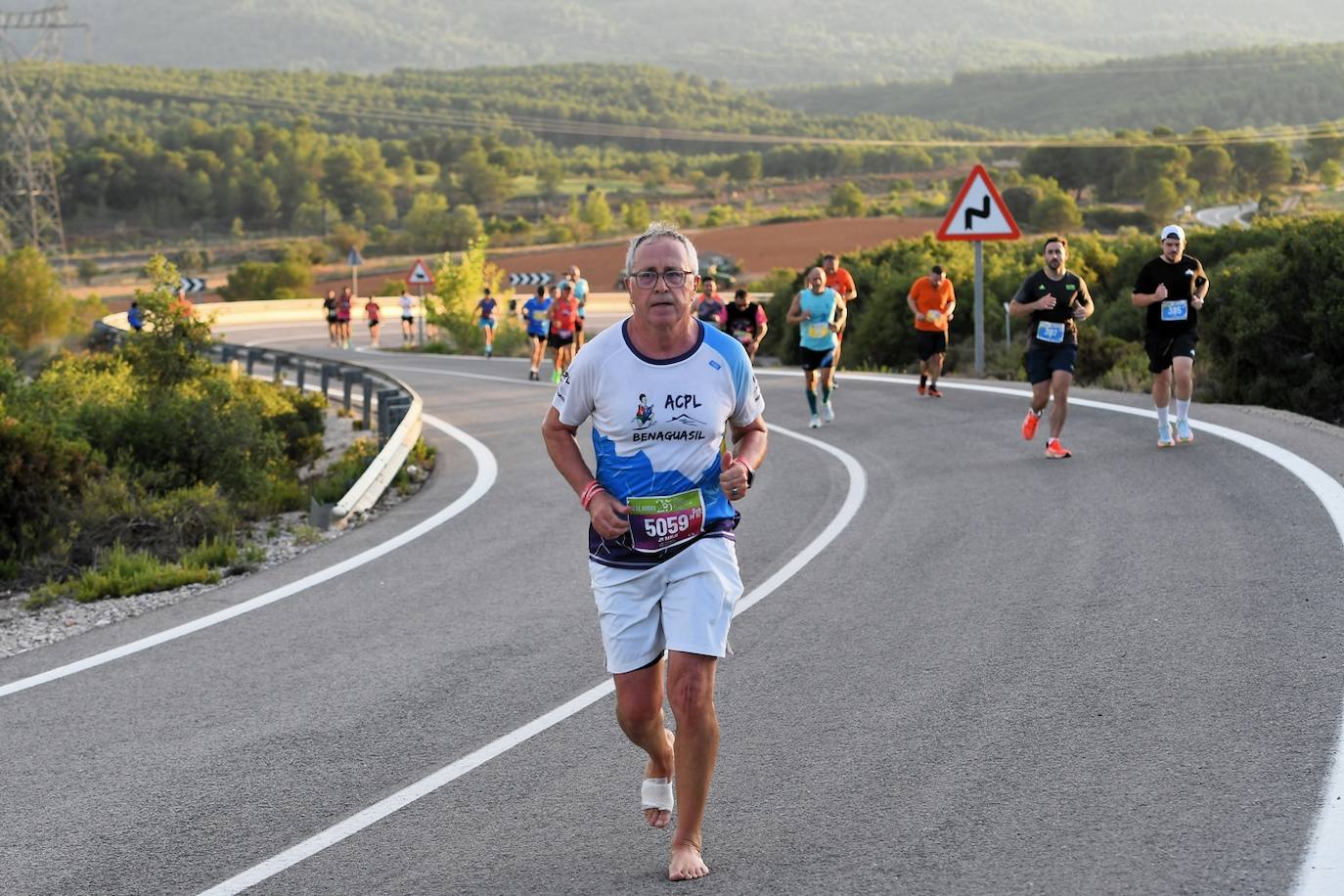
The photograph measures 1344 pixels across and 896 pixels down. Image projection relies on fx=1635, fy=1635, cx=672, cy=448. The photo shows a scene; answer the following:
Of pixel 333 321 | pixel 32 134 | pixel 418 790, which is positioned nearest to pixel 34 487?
pixel 418 790

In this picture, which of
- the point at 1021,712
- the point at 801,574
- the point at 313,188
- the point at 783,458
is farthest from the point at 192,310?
the point at 313,188

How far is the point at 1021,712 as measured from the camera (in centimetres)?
707

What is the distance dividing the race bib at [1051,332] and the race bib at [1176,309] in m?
1.03

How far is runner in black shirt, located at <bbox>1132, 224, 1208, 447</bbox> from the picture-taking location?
1493 cm

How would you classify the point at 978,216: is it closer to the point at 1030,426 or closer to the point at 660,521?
the point at 1030,426

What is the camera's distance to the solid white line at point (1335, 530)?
5.00 m

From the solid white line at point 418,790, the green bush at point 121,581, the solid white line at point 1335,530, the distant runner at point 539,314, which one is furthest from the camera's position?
the distant runner at point 539,314

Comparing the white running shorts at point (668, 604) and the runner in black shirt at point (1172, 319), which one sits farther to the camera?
the runner in black shirt at point (1172, 319)

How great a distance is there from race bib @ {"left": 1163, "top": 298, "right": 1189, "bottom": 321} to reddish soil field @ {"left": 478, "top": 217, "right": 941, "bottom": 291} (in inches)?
3082

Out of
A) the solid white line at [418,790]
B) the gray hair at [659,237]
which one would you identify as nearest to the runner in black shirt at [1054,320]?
the solid white line at [418,790]

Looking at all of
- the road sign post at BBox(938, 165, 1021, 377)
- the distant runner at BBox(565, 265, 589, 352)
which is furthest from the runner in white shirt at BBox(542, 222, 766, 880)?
the distant runner at BBox(565, 265, 589, 352)

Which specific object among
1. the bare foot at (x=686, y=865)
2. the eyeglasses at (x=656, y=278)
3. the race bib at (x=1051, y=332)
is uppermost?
the eyeglasses at (x=656, y=278)

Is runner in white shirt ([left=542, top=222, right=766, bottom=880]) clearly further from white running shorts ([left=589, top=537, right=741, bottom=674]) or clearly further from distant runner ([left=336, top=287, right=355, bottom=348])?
distant runner ([left=336, top=287, right=355, bottom=348])

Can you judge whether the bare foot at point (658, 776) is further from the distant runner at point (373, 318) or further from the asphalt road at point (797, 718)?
the distant runner at point (373, 318)
